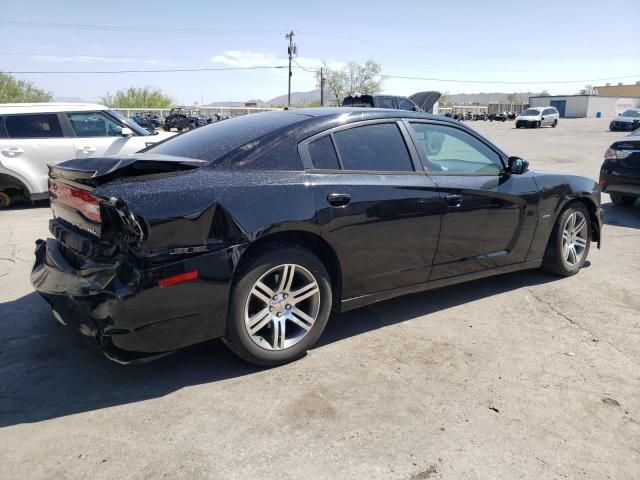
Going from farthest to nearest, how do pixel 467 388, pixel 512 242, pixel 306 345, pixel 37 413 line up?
1. pixel 512 242
2. pixel 306 345
3. pixel 467 388
4. pixel 37 413

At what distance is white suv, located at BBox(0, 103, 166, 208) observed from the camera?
8180 millimetres

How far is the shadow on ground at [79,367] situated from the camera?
115 inches

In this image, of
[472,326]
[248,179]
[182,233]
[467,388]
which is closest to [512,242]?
[472,326]

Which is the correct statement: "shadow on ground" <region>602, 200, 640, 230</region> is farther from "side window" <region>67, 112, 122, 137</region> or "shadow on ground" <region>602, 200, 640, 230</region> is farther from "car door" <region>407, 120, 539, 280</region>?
"side window" <region>67, 112, 122, 137</region>

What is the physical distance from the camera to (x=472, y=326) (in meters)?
4.00

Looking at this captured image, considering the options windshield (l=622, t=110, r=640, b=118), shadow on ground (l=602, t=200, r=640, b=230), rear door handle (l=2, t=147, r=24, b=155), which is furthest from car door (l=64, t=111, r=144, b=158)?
windshield (l=622, t=110, r=640, b=118)

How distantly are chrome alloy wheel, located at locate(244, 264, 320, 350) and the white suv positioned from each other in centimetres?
631

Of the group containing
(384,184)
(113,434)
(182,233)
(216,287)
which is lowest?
(113,434)

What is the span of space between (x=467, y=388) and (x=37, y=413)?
95.5 inches

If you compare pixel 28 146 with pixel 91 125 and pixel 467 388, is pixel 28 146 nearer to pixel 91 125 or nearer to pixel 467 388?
pixel 91 125

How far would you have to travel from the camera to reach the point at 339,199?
134 inches

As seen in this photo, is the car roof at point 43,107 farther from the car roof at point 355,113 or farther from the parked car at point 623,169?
the parked car at point 623,169

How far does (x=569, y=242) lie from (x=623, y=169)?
13.1 feet

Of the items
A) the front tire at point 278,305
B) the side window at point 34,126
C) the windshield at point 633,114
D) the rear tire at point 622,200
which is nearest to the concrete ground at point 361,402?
the front tire at point 278,305
